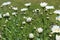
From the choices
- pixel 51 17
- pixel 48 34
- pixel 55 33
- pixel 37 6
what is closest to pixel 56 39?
pixel 55 33

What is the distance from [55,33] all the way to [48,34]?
618 millimetres

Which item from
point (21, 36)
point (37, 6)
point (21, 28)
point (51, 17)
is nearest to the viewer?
point (21, 36)

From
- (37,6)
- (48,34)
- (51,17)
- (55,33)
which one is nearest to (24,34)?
(48,34)

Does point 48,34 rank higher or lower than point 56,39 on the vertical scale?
higher

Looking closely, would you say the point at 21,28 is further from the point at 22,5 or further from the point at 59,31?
the point at 22,5

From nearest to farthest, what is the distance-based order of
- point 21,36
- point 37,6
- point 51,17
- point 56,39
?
1. point 56,39
2. point 21,36
3. point 51,17
4. point 37,6

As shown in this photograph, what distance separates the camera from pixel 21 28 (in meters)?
5.00

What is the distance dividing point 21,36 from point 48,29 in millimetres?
559

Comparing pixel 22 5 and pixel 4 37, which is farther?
pixel 22 5

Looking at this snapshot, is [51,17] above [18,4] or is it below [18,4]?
below

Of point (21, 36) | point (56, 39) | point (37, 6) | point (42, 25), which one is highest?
point (37, 6)

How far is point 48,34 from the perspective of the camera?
471 cm

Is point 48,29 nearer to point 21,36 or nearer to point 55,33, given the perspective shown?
point 21,36

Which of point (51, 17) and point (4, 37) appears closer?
point (4, 37)
